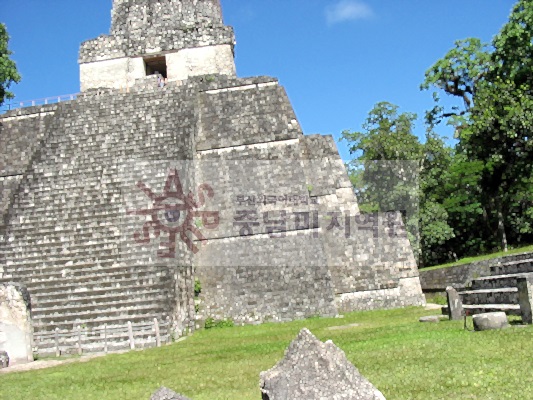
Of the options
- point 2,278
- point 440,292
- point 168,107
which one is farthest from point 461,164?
point 2,278

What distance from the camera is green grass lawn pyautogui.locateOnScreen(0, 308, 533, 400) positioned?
4.73 m

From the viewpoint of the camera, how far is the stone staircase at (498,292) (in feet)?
27.9

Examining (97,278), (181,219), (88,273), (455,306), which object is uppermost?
(181,219)

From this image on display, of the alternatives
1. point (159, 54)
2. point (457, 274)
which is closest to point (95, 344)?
point (457, 274)

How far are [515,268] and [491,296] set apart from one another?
0.96m

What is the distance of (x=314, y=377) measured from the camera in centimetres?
333

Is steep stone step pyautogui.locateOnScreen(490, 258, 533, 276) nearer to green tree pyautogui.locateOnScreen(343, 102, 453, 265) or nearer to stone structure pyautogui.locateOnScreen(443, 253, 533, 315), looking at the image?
stone structure pyautogui.locateOnScreen(443, 253, 533, 315)

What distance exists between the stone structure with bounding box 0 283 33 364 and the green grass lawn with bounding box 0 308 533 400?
3.44 ft

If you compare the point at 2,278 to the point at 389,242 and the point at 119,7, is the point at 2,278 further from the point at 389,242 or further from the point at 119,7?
the point at 119,7

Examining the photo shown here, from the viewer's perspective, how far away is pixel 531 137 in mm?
20109

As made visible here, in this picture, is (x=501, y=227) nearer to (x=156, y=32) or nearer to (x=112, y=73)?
(x=156, y=32)

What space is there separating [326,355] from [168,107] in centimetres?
1369

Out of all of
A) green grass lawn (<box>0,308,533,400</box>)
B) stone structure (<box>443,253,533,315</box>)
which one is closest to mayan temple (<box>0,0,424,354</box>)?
green grass lawn (<box>0,308,533,400</box>)

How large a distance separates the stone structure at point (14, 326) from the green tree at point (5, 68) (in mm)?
15098
